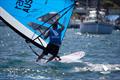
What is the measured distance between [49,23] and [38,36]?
0.71m

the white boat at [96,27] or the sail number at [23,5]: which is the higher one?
the sail number at [23,5]

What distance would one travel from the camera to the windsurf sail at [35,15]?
20.5m

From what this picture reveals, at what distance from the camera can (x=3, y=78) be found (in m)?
17.6

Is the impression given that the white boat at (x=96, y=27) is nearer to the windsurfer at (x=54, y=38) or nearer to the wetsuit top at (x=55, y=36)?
the windsurfer at (x=54, y=38)

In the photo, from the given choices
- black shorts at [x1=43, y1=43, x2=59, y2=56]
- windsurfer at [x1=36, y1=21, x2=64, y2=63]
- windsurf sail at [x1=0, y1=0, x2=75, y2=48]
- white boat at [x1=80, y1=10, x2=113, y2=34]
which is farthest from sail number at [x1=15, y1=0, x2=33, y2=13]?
white boat at [x1=80, y1=10, x2=113, y2=34]

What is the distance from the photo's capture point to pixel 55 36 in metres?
20.6

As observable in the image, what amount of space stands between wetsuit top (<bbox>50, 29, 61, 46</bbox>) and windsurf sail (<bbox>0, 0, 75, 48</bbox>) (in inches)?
15.2

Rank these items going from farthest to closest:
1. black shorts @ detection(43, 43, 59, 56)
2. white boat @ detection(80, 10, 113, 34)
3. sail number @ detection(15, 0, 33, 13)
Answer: white boat @ detection(80, 10, 113, 34) → black shorts @ detection(43, 43, 59, 56) → sail number @ detection(15, 0, 33, 13)

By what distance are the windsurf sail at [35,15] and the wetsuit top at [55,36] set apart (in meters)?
0.39

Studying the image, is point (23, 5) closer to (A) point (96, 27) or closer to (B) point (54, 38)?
(B) point (54, 38)

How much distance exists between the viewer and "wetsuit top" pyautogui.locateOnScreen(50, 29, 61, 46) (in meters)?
20.6

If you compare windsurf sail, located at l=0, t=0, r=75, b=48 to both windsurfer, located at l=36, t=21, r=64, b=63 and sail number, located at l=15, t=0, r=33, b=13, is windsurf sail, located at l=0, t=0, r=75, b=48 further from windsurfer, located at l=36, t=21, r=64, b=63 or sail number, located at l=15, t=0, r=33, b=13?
windsurfer, located at l=36, t=21, r=64, b=63

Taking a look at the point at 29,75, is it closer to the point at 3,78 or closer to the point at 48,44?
the point at 3,78

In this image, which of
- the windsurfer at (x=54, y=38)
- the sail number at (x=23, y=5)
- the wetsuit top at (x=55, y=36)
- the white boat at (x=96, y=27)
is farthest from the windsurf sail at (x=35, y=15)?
the white boat at (x=96, y=27)
